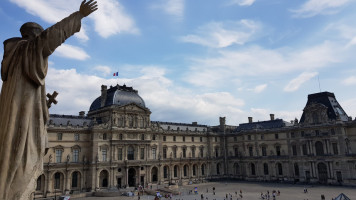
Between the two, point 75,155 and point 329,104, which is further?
point 329,104

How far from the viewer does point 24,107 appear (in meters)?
6.28

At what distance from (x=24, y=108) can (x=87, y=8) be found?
294 centimetres

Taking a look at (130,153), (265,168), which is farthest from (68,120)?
(265,168)

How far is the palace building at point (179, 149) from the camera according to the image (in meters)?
56.8

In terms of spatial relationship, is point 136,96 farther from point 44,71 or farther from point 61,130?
point 44,71

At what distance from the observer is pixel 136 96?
2741 inches

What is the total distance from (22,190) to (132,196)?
51708 mm

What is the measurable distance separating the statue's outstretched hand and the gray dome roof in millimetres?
57057

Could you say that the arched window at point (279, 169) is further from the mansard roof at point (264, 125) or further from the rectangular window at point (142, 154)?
the rectangular window at point (142, 154)

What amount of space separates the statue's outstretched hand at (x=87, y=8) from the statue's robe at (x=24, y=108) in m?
0.27

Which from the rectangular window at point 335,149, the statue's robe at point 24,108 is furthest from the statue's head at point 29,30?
the rectangular window at point 335,149

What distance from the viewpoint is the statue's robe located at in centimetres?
602

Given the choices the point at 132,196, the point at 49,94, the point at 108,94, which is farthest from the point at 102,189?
the point at 49,94

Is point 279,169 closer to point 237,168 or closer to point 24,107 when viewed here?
point 237,168
